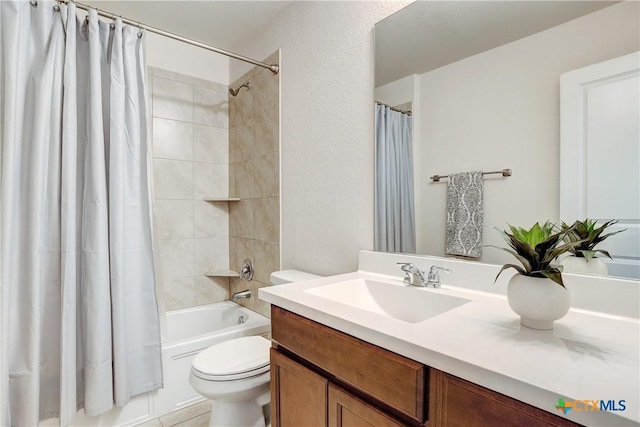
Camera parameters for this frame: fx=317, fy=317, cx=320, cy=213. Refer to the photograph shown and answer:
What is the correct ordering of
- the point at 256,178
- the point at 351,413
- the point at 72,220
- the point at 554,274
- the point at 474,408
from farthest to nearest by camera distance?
the point at 256,178 → the point at 72,220 → the point at 351,413 → the point at 554,274 → the point at 474,408

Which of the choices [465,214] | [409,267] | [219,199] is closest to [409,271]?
[409,267]

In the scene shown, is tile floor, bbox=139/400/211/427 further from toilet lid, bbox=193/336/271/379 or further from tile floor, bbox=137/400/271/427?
toilet lid, bbox=193/336/271/379

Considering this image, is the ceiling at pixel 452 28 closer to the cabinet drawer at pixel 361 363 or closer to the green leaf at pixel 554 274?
the green leaf at pixel 554 274

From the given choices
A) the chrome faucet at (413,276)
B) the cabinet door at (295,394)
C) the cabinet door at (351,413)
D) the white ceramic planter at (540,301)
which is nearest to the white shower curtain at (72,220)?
the cabinet door at (295,394)

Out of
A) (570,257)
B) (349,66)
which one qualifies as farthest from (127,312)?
(570,257)

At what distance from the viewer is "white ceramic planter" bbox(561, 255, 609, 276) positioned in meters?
0.88

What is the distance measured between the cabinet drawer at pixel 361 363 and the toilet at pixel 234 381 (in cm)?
51

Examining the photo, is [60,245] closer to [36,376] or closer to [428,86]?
[36,376]

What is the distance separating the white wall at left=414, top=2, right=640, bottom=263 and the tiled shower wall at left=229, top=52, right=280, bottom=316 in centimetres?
109

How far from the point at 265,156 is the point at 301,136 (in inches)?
16.6

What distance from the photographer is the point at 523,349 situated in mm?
640

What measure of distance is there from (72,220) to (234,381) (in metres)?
1.08

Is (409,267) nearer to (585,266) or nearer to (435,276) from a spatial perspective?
(435,276)

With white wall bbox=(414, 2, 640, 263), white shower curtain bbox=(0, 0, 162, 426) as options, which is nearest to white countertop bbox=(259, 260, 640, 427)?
white wall bbox=(414, 2, 640, 263)
